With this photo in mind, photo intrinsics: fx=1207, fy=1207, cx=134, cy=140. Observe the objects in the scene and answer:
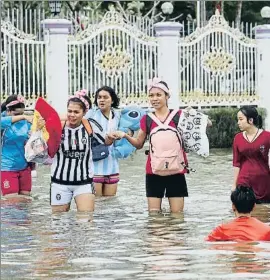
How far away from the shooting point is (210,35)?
88.9ft

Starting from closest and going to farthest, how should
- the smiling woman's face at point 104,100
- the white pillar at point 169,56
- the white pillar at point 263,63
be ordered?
the smiling woman's face at point 104,100 → the white pillar at point 169,56 → the white pillar at point 263,63

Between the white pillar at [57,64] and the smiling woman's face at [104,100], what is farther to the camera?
the white pillar at [57,64]

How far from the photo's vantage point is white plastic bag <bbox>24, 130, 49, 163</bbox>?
12242mm

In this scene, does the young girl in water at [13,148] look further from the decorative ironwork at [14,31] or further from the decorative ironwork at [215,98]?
the decorative ironwork at [215,98]

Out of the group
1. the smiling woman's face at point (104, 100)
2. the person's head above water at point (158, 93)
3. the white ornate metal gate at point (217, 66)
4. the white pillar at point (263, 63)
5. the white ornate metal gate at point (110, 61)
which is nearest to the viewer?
the person's head above water at point (158, 93)

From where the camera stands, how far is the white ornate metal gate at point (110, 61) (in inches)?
1007

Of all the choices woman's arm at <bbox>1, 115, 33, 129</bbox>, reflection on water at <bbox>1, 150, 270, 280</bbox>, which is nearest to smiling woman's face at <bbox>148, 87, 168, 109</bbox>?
reflection on water at <bbox>1, 150, 270, 280</bbox>

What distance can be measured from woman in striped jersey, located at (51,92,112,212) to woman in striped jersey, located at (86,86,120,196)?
1579 millimetres

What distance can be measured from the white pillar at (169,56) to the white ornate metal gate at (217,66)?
0.36m

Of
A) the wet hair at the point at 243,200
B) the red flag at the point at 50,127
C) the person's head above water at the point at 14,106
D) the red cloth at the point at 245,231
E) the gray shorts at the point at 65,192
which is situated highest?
A: the person's head above water at the point at 14,106

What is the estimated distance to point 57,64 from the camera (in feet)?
81.8

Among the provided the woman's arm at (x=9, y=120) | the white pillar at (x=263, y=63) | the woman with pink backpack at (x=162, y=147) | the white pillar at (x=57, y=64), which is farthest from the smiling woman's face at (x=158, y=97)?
the white pillar at (x=263, y=63)

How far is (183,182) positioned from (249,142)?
83 centimetres

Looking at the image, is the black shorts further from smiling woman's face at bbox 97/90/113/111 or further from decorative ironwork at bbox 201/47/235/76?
decorative ironwork at bbox 201/47/235/76
